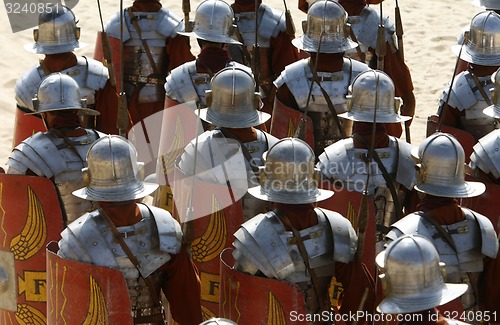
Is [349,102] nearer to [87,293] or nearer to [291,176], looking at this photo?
[291,176]

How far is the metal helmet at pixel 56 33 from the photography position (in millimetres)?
11914

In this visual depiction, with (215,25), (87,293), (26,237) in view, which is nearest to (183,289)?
(87,293)

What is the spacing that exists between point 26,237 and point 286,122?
2.51m

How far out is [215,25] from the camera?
38.8 ft

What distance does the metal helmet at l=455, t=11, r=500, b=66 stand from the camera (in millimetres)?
11875

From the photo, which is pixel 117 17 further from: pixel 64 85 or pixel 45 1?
pixel 45 1

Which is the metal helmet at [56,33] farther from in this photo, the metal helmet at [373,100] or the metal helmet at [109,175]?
the metal helmet at [109,175]

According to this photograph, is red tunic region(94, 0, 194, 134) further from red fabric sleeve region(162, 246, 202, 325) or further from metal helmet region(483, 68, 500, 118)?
red fabric sleeve region(162, 246, 202, 325)

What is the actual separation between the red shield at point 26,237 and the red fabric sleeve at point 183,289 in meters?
1.32

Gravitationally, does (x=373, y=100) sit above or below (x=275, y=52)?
above

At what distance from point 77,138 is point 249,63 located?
3.47 metres

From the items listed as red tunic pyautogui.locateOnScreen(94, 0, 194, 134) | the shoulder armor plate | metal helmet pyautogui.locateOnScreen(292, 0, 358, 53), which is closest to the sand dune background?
red tunic pyautogui.locateOnScreen(94, 0, 194, 134)

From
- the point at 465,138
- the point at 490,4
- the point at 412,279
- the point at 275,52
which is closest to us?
the point at 412,279

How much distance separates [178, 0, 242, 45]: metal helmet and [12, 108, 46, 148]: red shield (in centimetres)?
153
